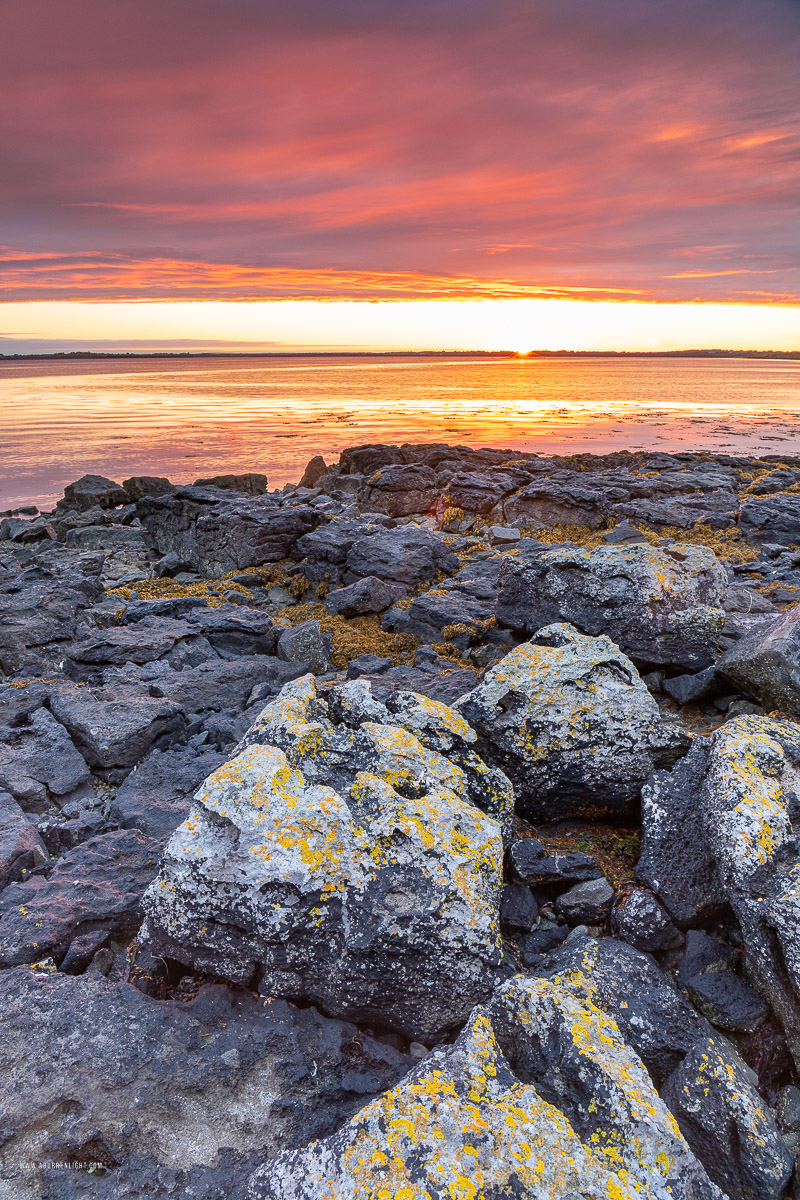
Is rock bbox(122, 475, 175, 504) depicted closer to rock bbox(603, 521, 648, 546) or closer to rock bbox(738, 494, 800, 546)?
rock bbox(603, 521, 648, 546)

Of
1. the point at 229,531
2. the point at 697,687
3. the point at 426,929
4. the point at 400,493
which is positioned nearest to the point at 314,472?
the point at 400,493

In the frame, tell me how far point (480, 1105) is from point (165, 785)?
504 centimetres

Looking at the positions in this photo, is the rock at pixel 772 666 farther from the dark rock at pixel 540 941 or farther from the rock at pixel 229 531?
the rock at pixel 229 531

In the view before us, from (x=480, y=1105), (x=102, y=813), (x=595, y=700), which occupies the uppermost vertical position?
(x=595, y=700)

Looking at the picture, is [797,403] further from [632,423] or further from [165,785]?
[165,785]

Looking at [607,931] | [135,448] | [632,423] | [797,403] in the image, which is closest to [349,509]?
[607,931]

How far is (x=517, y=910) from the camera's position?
17.7 feet

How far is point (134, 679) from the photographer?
10070mm

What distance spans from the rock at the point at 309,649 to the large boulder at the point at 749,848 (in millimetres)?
6338

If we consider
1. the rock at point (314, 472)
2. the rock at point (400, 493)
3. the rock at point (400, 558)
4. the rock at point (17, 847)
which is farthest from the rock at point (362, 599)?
the rock at point (314, 472)

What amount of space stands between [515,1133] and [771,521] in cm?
2035

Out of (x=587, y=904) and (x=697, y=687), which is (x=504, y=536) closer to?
(x=697, y=687)

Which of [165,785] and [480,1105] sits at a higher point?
[480,1105]

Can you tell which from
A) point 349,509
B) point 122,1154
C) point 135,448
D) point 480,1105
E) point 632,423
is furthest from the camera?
point 632,423
